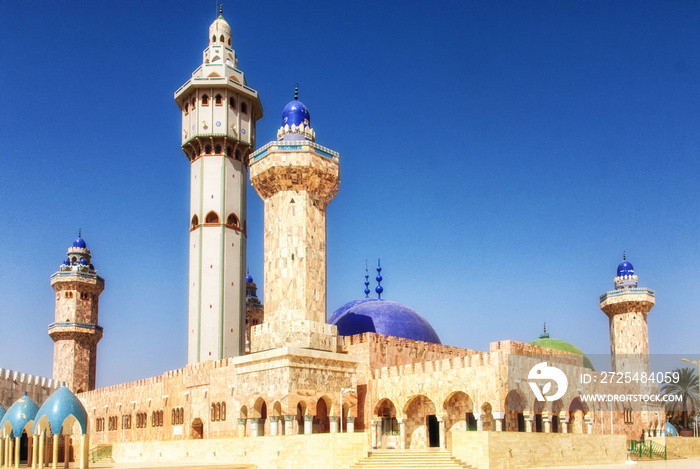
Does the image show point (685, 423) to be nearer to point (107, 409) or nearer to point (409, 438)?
point (409, 438)

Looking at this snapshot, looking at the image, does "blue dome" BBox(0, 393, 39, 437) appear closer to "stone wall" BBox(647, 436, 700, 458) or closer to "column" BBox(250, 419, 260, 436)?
"column" BBox(250, 419, 260, 436)

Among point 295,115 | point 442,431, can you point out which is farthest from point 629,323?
point 295,115

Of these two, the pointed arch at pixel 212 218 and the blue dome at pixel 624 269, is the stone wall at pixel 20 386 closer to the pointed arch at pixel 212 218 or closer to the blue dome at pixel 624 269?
the pointed arch at pixel 212 218

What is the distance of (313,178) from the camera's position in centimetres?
3266

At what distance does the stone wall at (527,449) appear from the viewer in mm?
23438

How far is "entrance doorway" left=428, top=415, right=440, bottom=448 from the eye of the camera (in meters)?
31.0

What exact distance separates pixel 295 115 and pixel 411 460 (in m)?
16.6

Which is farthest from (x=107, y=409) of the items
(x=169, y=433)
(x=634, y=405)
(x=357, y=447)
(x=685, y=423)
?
(x=685, y=423)

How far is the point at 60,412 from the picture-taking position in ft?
85.1

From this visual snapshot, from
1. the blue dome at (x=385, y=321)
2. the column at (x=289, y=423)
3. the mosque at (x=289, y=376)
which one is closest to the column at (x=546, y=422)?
the mosque at (x=289, y=376)

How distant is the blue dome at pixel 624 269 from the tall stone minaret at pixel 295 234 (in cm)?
2385

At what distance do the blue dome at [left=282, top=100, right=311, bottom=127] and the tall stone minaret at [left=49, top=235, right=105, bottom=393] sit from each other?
86.5 ft

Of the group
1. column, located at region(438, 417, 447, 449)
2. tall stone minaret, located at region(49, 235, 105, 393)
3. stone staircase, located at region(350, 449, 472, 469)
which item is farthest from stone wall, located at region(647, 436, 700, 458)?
tall stone minaret, located at region(49, 235, 105, 393)

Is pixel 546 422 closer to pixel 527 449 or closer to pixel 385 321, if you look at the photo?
pixel 527 449
